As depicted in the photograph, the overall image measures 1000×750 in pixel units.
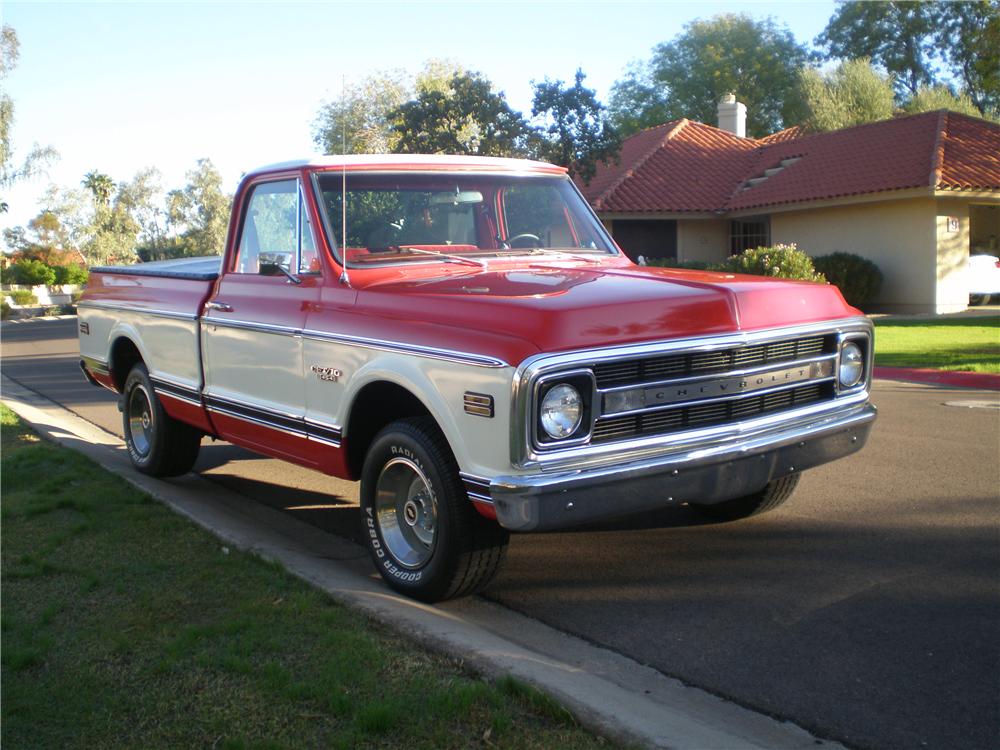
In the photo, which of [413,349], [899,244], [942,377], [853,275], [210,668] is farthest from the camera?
[899,244]

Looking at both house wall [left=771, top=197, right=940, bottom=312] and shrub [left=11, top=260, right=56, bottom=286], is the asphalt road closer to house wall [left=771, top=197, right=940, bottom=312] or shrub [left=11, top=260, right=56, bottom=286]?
house wall [left=771, top=197, right=940, bottom=312]

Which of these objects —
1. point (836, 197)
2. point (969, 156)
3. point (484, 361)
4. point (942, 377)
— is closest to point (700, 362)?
point (484, 361)

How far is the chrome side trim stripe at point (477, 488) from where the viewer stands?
4.27m

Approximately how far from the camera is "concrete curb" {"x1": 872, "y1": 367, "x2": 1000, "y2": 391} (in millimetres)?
11586

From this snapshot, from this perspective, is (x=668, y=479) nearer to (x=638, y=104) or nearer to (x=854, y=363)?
(x=854, y=363)

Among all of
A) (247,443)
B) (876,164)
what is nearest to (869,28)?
(876,164)

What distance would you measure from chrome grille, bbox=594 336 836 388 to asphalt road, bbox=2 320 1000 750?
1074mm

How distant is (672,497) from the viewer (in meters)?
4.46

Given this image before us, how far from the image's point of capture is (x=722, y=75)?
59812mm

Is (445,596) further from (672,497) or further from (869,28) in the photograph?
(869,28)

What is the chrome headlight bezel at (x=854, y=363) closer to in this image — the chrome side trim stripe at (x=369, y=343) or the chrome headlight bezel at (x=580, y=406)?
the chrome headlight bezel at (x=580, y=406)

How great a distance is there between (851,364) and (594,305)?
5.76 ft

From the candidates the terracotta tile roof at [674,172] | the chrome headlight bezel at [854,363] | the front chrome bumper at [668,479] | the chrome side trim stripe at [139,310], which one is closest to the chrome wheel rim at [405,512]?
the front chrome bumper at [668,479]

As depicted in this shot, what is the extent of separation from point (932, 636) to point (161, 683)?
303cm
